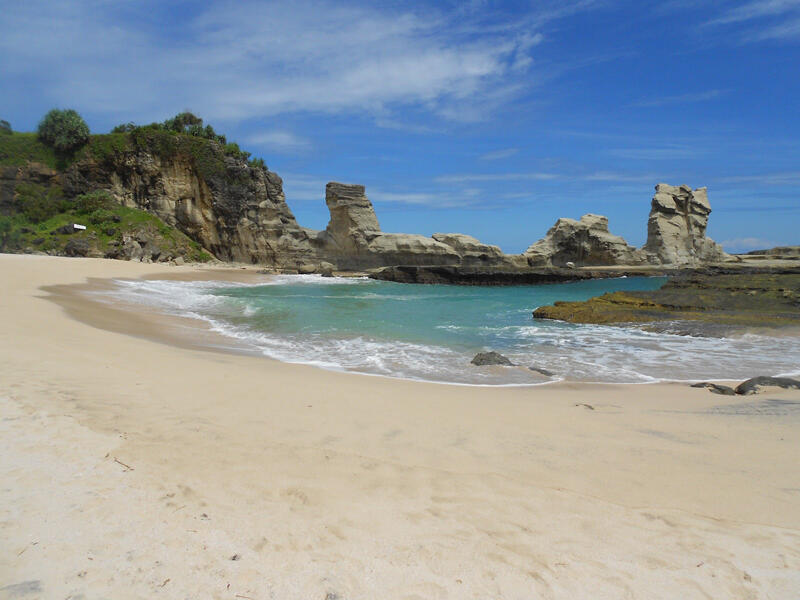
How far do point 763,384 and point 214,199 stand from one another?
46566 millimetres

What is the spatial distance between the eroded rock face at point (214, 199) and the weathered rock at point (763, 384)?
43.7 metres

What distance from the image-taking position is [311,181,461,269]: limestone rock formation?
4653 centimetres

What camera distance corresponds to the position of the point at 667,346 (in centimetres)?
1107

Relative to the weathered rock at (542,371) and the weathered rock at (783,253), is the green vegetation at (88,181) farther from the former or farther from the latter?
the weathered rock at (783,253)

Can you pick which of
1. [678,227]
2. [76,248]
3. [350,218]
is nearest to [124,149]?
[76,248]

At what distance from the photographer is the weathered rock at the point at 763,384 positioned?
21.9ft

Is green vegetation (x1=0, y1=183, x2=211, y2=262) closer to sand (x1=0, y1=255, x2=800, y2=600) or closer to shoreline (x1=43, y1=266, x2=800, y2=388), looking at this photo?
shoreline (x1=43, y1=266, x2=800, y2=388)

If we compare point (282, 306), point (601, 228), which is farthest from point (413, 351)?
point (601, 228)

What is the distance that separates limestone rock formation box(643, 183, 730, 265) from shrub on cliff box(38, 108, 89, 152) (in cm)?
6192

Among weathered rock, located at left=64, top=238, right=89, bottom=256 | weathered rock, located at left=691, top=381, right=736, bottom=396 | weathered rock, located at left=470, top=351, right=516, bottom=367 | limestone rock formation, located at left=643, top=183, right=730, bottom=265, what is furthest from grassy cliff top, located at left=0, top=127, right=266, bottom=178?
limestone rock formation, located at left=643, top=183, right=730, bottom=265

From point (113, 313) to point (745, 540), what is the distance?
14.0 metres

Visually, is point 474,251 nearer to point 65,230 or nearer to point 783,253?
point 65,230

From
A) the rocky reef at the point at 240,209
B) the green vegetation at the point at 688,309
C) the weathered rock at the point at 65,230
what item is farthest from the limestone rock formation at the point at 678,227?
the weathered rock at the point at 65,230

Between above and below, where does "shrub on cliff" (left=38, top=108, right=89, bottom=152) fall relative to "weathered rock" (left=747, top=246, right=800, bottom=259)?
above
